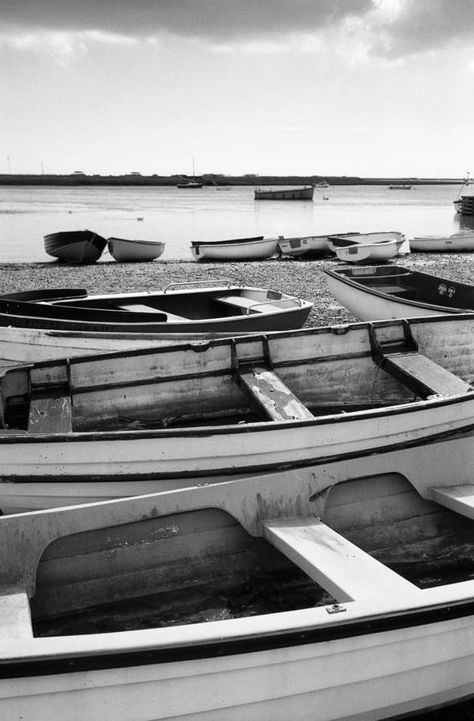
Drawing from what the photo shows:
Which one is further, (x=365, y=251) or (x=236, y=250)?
(x=236, y=250)

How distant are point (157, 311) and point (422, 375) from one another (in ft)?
15.0

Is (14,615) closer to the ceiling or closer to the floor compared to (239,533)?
closer to the ceiling

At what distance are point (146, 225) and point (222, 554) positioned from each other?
157 feet

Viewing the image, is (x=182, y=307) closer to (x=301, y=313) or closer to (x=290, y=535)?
(x=301, y=313)

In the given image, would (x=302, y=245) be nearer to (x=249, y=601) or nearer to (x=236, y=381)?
(x=236, y=381)

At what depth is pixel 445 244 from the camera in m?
27.7

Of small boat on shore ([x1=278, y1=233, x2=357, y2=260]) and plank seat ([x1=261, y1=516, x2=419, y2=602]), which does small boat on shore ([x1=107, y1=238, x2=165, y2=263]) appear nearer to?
small boat on shore ([x1=278, y1=233, x2=357, y2=260])

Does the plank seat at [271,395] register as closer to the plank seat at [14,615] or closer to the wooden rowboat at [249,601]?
the wooden rowboat at [249,601]

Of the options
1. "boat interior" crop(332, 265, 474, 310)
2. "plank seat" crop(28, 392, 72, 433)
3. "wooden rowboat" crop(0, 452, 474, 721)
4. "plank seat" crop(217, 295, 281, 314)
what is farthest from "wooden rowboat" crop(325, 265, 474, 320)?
"plank seat" crop(28, 392, 72, 433)

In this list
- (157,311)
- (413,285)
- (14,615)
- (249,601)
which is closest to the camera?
(14,615)

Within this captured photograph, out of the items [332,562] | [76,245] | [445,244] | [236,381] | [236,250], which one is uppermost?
[236,381]

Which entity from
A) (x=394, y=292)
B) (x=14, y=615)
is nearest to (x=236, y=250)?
(x=394, y=292)

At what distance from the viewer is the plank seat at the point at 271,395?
621 centimetres

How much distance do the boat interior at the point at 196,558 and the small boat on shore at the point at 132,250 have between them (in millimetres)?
20770
